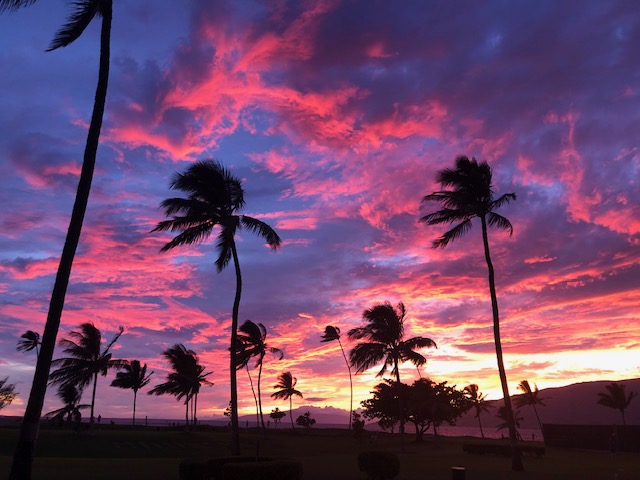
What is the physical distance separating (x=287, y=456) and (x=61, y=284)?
35.3 metres

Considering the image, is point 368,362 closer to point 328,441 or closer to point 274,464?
point 328,441

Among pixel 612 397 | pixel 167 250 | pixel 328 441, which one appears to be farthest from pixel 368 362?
pixel 612 397

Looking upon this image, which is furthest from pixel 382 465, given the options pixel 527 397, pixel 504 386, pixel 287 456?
pixel 527 397

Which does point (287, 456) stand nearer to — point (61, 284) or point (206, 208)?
point (206, 208)

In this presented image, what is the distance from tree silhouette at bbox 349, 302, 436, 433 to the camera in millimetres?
49469

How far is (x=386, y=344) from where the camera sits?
164 ft

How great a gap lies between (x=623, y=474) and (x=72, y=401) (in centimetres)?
5289

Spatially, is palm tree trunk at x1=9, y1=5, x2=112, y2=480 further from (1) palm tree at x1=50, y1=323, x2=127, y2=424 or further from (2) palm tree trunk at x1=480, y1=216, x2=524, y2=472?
(1) palm tree at x1=50, y1=323, x2=127, y2=424

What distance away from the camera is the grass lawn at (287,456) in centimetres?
2370

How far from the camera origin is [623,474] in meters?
24.7

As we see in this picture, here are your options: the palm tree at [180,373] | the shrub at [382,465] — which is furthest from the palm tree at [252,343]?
the shrub at [382,465]

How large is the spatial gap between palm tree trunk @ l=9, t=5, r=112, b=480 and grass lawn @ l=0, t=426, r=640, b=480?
6.28 m

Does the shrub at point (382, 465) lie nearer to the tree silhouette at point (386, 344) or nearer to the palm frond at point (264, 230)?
the palm frond at point (264, 230)

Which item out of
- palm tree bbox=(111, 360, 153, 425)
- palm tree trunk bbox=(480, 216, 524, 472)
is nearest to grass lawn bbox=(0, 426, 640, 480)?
palm tree trunk bbox=(480, 216, 524, 472)
